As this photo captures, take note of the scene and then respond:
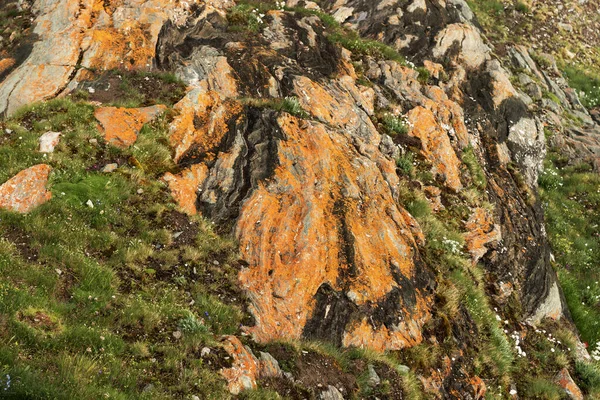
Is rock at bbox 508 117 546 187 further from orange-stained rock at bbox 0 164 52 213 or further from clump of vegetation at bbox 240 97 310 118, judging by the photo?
orange-stained rock at bbox 0 164 52 213

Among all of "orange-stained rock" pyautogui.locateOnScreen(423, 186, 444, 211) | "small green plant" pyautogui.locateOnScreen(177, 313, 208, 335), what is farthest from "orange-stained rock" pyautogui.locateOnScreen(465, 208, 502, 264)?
"small green plant" pyautogui.locateOnScreen(177, 313, 208, 335)

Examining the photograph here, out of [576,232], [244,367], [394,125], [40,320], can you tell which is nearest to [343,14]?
[394,125]

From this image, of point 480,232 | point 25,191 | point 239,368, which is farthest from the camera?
point 480,232

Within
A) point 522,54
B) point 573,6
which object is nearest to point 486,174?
point 522,54

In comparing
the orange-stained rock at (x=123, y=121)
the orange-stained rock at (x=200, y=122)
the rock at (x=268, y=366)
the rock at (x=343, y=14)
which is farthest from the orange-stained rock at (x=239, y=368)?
the rock at (x=343, y=14)

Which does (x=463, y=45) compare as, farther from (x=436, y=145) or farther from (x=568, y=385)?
(x=568, y=385)

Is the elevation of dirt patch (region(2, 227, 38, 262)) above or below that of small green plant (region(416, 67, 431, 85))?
below

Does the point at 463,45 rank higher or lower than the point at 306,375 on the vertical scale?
higher
